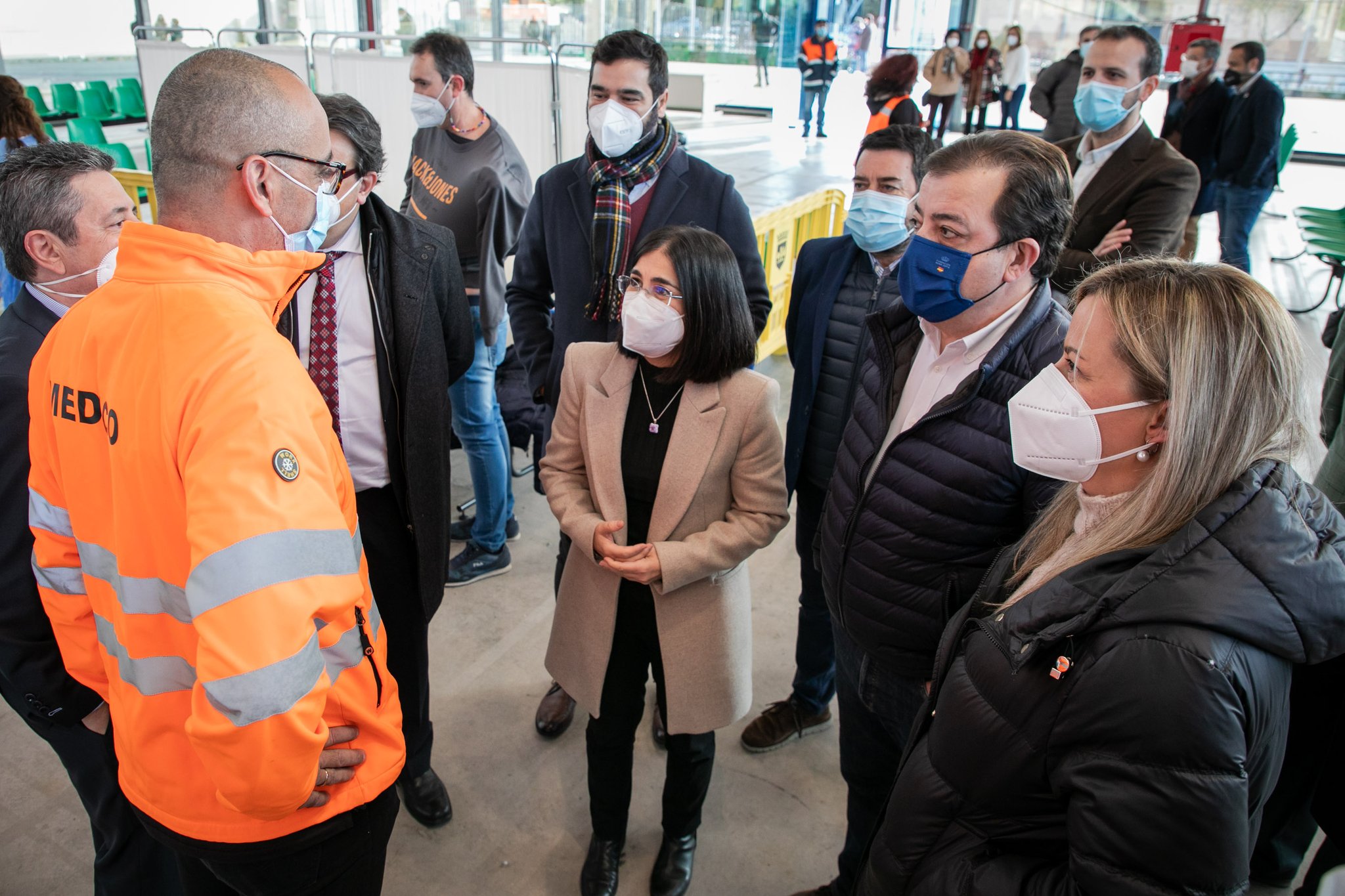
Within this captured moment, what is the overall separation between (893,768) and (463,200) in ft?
9.05

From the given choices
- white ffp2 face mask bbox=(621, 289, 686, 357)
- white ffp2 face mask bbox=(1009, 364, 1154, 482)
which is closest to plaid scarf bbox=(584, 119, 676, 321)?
white ffp2 face mask bbox=(621, 289, 686, 357)

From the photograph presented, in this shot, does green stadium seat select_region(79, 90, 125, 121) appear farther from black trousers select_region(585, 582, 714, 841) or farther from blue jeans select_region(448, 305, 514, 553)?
black trousers select_region(585, 582, 714, 841)

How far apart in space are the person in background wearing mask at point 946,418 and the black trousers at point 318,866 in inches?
38.9

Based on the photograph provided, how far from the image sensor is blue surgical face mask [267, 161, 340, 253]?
1.28 meters

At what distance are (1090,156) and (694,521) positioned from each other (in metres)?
2.37

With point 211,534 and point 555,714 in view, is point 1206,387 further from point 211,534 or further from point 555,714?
point 555,714

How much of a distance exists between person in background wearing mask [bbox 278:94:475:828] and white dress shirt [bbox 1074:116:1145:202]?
7.72ft

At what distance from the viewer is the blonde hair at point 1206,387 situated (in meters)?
1.08

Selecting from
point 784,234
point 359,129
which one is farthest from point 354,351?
point 784,234

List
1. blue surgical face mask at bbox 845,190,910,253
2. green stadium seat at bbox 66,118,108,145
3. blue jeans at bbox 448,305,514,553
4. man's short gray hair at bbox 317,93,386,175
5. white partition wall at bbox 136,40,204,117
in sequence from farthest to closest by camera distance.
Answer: green stadium seat at bbox 66,118,108,145
white partition wall at bbox 136,40,204,117
blue jeans at bbox 448,305,514,553
blue surgical face mask at bbox 845,190,910,253
man's short gray hair at bbox 317,93,386,175

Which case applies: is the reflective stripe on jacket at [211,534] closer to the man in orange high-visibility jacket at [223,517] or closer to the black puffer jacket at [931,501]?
the man in orange high-visibility jacket at [223,517]

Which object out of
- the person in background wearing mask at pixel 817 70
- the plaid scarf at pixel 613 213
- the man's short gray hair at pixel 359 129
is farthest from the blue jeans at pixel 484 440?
the person in background wearing mask at pixel 817 70

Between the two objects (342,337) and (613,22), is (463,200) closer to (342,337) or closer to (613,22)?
(342,337)

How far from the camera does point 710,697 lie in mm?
2033
